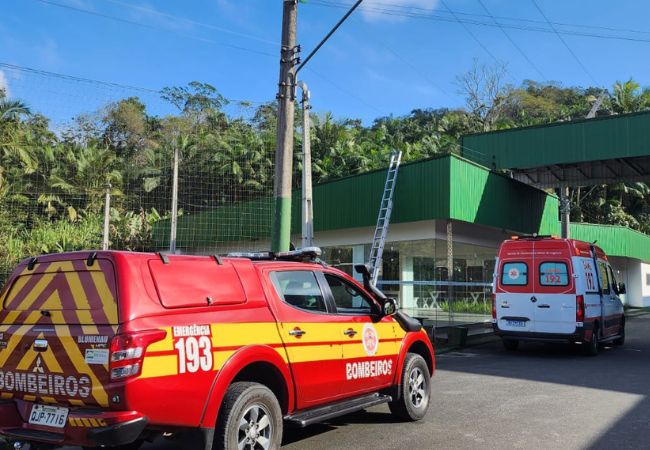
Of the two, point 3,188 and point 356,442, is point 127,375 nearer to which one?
point 356,442

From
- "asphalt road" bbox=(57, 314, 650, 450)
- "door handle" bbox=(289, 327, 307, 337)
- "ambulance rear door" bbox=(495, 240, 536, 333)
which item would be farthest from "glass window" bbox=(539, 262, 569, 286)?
"door handle" bbox=(289, 327, 307, 337)

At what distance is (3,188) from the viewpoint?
2616 cm

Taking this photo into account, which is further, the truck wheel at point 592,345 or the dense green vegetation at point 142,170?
the dense green vegetation at point 142,170

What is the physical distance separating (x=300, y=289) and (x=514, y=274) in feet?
29.0

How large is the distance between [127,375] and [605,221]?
1841 inches

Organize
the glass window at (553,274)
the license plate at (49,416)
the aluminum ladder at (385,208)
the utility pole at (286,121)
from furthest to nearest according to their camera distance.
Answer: the aluminum ladder at (385,208), the glass window at (553,274), the utility pole at (286,121), the license plate at (49,416)

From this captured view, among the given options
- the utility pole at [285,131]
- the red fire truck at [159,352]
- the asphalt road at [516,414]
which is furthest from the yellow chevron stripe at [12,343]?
the utility pole at [285,131]

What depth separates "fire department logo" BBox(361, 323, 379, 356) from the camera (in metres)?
6.18

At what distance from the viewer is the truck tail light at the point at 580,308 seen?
482 inches

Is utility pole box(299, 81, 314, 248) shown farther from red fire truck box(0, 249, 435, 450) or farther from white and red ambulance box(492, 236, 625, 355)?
red fire truck box(0, 249, 435, 450)

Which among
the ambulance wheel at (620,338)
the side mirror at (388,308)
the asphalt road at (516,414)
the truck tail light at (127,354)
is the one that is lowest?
the asphalt road at (516,414)

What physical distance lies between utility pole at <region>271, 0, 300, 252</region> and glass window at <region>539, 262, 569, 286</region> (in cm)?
599

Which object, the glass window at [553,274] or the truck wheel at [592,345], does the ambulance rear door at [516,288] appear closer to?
the glass window at [553,274]

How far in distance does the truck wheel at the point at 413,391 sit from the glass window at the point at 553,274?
6.57 metres
